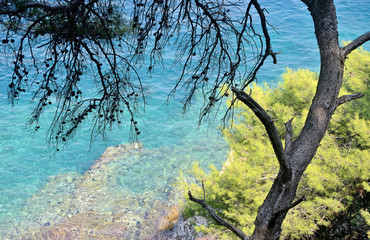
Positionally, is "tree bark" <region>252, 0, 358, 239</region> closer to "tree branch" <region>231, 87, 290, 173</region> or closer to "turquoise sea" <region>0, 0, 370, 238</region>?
"tree branch" <region>231, 87, 290, 173</region>

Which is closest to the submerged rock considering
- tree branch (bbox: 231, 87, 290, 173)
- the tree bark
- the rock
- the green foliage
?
the rock

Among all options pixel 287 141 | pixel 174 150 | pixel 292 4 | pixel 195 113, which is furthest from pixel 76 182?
pixel 292 4

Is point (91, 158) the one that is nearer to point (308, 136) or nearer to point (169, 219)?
point (169, 219)

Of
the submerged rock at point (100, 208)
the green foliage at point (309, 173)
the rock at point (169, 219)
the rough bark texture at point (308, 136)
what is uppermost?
the rough bark texture at point (308, 136)

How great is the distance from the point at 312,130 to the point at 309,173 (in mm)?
2298

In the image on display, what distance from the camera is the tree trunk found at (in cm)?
241

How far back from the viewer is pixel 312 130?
2.55m

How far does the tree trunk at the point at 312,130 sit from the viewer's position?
7.90 ft

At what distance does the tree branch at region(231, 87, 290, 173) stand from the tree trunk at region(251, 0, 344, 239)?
0.24 feet

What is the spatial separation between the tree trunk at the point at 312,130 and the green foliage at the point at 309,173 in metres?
2.09

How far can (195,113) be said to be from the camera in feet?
39.5

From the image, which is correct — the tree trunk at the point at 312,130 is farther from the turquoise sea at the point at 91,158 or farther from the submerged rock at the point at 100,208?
the turquoise sea at the point at 91,158

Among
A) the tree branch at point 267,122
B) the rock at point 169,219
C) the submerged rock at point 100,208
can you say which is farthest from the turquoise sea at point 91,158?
the tree branch at point 267,122

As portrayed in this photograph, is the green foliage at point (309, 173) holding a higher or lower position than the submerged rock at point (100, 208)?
higher
